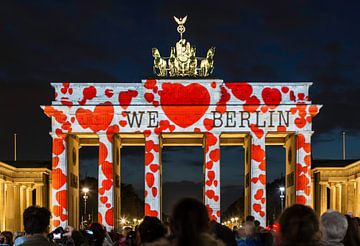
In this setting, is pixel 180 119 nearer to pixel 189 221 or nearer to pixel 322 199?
pixel 322 199

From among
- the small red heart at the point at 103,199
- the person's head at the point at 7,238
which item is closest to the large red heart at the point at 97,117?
the small red heart at the point at 103,199

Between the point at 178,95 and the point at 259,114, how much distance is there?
25.2 feet

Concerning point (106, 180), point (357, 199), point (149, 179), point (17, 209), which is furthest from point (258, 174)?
point (17, 209)

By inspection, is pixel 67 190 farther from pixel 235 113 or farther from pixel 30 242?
pixel 30 242

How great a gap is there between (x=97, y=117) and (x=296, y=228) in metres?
62.4

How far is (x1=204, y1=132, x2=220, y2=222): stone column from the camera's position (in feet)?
223

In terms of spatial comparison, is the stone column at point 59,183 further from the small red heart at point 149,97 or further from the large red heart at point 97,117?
the small red heart at point 149,97

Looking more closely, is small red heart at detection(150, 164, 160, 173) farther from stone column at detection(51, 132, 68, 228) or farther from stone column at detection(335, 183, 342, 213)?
stone column at detection(335, 183, 342, 213)

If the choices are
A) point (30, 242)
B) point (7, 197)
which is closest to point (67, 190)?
point (7, 197)

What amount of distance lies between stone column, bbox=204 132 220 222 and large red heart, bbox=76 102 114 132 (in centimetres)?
921

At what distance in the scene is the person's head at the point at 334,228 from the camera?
9.16 metres

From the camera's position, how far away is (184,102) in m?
69.1

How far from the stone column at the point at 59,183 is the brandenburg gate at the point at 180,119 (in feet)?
0.30

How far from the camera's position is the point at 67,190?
68.1 meters
